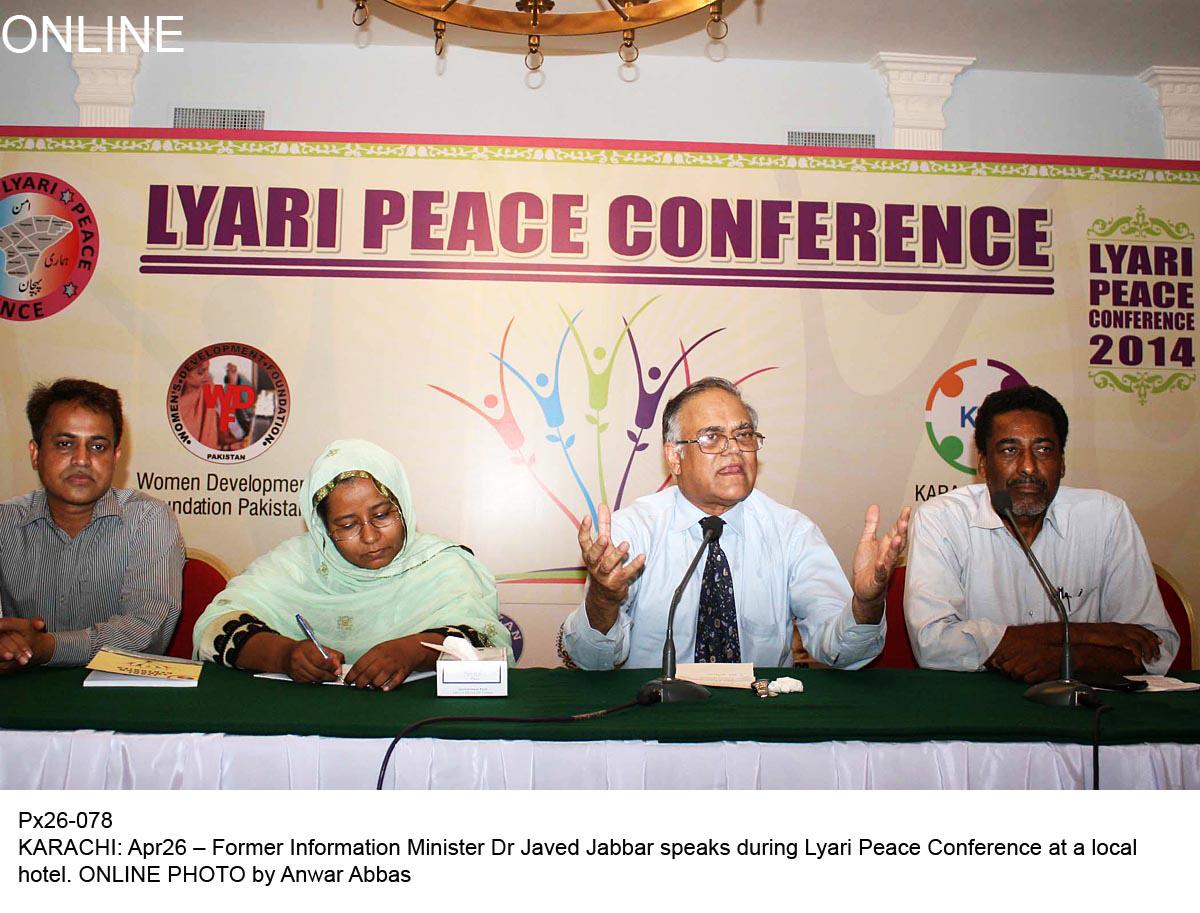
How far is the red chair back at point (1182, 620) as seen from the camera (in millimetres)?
3619

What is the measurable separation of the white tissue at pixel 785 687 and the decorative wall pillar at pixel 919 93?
2.99m

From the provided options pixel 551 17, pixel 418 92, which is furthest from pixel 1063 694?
pixel 418 92

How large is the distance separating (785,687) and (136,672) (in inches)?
56.4

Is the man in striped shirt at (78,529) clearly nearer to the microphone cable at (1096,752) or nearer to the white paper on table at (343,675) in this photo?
the white paper on table at (343,675)

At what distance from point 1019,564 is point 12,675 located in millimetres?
2869

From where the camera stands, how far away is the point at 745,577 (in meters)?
2.88

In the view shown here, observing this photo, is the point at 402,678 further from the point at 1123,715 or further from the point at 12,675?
the point at 1123,715

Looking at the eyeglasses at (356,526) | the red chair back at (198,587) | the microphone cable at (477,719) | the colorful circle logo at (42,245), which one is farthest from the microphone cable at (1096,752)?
the colorful circle logo at (42,245)

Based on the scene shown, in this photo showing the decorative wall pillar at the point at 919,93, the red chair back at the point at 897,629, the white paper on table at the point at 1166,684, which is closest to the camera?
the white paper on table at the point at 1166,684

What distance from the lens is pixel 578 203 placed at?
3.93 meters

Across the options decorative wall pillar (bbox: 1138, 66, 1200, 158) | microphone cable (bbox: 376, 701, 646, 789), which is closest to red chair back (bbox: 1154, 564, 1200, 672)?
decorative wall pillar (bbox: 1138, 66, 1200, 158)

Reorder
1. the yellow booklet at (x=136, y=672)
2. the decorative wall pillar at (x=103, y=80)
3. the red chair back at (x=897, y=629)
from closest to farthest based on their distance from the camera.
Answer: the yellow booklet at (x=136, y=672) < the red chair back at (x=897, y=629) < the decorative wall pillar at (x=103, y=80)

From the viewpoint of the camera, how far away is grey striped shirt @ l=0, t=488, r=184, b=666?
3.04 m

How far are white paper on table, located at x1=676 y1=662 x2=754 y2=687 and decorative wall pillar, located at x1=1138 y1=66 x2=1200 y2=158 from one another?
365cm
